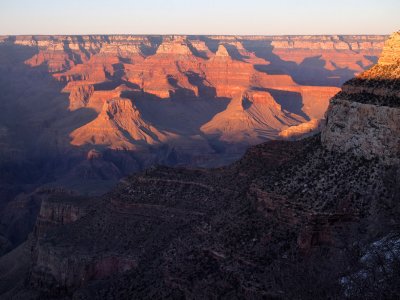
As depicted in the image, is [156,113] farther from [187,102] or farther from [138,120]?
[138,120]

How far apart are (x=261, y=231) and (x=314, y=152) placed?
14.2ft

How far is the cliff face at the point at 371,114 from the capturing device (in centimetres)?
2681

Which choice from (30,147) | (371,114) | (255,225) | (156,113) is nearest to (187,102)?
(156,113)

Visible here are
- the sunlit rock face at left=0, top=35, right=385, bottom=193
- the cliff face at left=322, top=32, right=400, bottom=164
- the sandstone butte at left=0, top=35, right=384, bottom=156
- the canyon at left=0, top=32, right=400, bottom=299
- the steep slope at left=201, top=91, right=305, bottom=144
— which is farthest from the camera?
the steep slope at left=201, top=91, right=305, bottom=144

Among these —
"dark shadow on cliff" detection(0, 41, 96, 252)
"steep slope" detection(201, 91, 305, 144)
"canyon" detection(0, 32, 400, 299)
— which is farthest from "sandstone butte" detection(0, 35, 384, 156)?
"canyon" detection(0, 32, 400, 299)

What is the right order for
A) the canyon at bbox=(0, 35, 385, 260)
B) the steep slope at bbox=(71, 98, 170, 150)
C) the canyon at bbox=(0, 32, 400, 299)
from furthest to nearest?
the steep slope at bbox=(71, 98, 170, 150)
the canyon at bbox=(0, 35, 385, 260)
the canyon at bbox=(0, 32, 400, 299)

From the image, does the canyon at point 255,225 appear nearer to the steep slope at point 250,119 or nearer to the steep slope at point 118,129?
the steep slope at point 118,129

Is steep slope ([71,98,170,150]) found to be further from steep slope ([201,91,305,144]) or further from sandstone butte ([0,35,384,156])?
steep slope ([201,91,305,144])

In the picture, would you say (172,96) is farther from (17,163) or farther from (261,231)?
(261,231)

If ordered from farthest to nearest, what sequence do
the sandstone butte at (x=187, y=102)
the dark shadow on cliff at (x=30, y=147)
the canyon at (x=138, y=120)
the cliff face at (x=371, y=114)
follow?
the sandstone butte at (x=187, y=102) < the canyon at (x=138, y=120) < the dark shadow on cliff at (x=30, y=147) < the cliff face at (x=371, y=114)

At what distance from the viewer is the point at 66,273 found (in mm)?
39531

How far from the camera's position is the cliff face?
26.8m

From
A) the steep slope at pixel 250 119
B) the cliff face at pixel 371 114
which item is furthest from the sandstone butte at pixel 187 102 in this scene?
the cliff face at pixel 371 114

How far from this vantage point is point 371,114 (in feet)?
89.8
